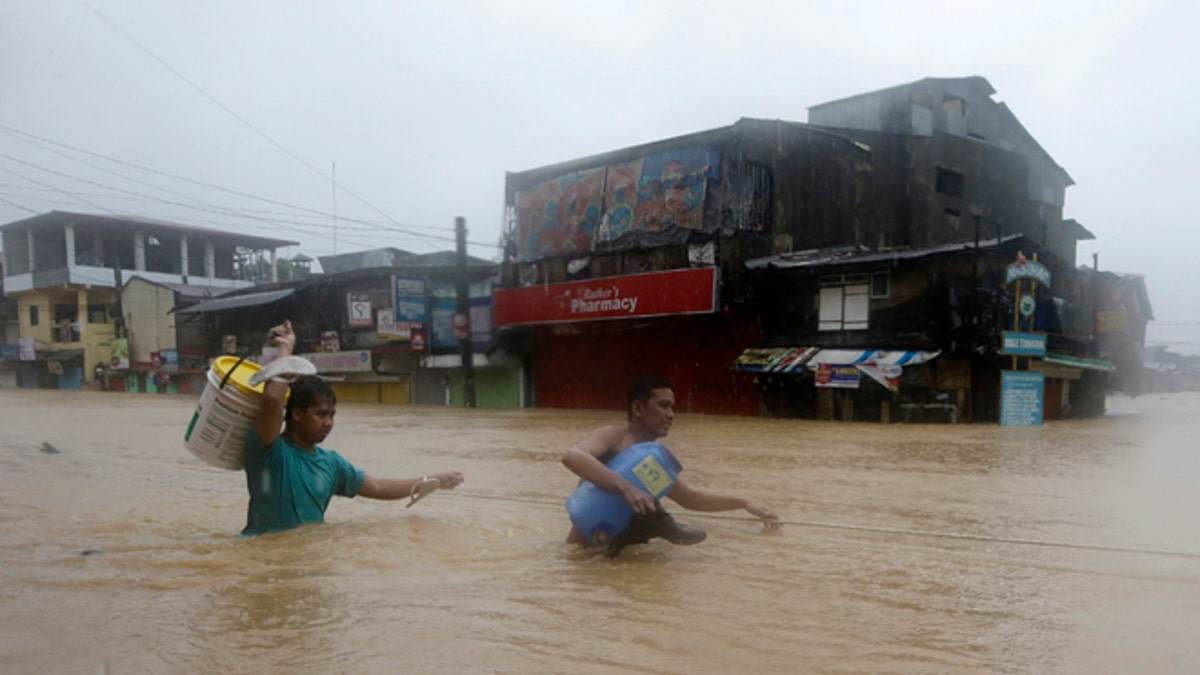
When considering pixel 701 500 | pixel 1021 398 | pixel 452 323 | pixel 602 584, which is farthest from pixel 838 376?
pixel 602 584

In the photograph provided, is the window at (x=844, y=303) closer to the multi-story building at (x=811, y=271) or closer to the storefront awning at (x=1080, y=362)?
the multi-story building at (x=811, y=271)

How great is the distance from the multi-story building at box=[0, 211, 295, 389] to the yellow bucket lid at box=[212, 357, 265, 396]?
4020 centimetres

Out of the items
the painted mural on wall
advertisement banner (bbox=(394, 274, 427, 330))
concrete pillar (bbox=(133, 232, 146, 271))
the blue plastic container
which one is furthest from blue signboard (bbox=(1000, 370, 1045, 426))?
concrete pillar (bbox=(133, 232, 146, 271))

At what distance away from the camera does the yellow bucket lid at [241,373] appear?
3.85 metres

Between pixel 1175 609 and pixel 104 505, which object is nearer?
pixel 1175 609

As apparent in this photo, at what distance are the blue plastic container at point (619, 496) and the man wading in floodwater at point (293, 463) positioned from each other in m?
1.32

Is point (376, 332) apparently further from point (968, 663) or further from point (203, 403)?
point (968, 663)

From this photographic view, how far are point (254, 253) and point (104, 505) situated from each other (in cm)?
4322

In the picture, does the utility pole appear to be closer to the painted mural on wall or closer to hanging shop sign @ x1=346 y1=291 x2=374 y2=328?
the painted mural on wall

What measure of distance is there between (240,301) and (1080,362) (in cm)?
3105

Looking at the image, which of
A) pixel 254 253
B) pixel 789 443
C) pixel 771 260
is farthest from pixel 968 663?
pixel 254 253

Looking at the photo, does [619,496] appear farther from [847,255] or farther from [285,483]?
[847,255]

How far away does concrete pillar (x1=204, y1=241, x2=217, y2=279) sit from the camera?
43.6 meters

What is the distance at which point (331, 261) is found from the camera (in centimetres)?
3778
